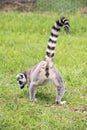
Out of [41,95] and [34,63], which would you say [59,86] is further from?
[34,63]

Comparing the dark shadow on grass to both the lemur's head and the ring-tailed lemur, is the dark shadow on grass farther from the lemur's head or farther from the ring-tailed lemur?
the ring-tailed lemur

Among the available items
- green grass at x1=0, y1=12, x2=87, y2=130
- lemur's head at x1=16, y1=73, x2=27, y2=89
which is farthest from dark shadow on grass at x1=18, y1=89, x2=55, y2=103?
lemur's head at x1=16, y1=73, x2=27, y2=89

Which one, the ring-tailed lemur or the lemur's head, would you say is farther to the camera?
the lemur's head

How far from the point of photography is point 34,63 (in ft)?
29.7

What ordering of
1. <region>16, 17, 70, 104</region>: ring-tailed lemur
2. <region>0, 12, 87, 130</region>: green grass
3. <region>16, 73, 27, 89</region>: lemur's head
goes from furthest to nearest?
<region>16, 73, 27, 89</region>: lemur's head
<region>16, 17, 70, 104</region>: ring-tailed lemur
<region>0, 12, 87, 130</region>: green grass

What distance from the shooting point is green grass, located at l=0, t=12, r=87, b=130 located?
5844mm

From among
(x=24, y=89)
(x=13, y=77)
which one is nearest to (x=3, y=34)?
(x=13, y=77)

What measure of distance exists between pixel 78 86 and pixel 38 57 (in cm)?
210

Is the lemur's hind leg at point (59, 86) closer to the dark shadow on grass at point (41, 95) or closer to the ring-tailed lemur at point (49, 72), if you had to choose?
the ring-tailed lemur at point (49, 72)

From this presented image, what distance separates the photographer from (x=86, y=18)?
13.7 meters

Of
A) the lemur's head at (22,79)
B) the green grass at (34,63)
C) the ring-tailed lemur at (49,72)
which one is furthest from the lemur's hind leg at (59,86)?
the lemur's head at (22,79)

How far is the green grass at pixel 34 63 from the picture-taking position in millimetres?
5844

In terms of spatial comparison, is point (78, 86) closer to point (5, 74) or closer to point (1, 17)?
point (5, 74)

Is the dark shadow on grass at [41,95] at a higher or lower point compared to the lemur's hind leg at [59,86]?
lower
